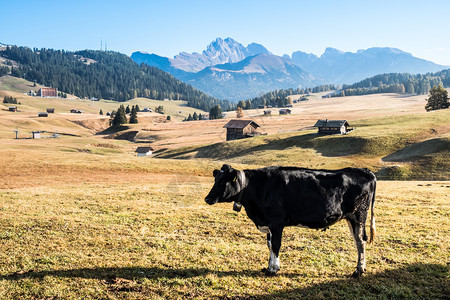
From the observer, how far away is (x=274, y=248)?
10414 mm

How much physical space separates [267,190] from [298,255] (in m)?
3.72

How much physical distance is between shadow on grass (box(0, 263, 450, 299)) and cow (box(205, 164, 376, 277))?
745 millimetres

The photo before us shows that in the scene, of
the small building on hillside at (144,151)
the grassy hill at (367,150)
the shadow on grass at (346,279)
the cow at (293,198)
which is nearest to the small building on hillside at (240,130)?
the grassy hill at (367,150)

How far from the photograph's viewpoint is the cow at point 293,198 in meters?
10.1

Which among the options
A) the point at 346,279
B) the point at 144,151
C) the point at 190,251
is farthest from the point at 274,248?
the point at 144,151

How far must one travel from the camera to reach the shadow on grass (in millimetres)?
9430

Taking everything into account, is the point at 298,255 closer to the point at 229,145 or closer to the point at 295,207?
the point at 295,207

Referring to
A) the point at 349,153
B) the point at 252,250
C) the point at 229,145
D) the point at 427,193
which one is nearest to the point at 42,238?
the point at 252,250

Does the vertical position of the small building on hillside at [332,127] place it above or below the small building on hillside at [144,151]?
above

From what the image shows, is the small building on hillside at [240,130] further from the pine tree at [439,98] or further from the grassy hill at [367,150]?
the pine tree at [439,98]

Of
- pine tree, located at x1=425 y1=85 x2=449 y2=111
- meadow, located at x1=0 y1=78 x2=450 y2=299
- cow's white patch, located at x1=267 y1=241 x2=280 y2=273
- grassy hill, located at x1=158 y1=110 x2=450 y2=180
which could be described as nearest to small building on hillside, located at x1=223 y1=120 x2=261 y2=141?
grassy hill, located at x1=158 y1=110 x2=450 y2=180

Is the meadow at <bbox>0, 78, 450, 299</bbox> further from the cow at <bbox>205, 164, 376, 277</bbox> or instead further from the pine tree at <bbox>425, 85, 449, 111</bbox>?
the pine tree at <bbox>425, 85, 449, 111</bbox>

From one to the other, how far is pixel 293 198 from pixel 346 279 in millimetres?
3188

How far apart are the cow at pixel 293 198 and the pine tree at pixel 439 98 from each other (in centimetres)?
11650
